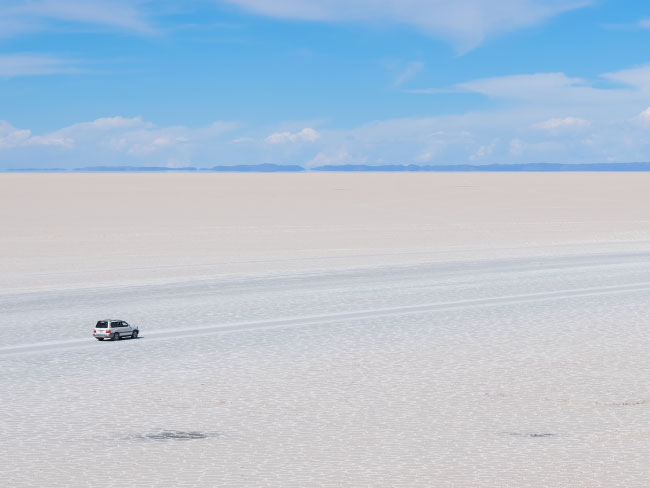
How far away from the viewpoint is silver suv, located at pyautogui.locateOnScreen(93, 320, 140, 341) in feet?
46.4

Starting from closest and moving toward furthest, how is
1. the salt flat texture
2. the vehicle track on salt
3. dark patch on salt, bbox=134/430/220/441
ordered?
1. the salt flat texture
2. dark patch on salt, bbox=134/430/220/441
3. the vehicle track on salt

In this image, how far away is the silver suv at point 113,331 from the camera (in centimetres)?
1414

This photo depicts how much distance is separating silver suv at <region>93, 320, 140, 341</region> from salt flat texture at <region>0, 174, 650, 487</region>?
23 centimetres

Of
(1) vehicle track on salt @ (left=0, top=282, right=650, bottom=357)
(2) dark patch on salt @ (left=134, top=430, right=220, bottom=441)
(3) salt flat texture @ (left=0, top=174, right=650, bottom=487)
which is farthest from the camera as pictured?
(1) vehicle track on salt @ (left=0, top=282, right=650, bottom=357)

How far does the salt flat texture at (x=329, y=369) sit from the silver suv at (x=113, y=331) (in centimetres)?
23

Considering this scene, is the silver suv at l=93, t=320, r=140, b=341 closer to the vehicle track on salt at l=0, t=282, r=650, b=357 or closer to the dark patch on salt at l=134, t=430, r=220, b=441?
the vehicle track on salt at l=0, t=282, r=650, b=357

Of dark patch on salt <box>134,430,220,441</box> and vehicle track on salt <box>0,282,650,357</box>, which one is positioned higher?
vehicle track on salt <box>0,282,650,357</box>

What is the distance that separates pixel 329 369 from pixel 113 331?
3764 mm

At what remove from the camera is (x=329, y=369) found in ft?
39.9

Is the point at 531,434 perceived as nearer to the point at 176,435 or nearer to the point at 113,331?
the point at 176,435

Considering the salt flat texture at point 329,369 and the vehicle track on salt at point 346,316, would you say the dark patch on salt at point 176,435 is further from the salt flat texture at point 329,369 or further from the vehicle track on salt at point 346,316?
the vehicle track on salt at point 346,316

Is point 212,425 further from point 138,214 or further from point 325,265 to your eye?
point 138,214

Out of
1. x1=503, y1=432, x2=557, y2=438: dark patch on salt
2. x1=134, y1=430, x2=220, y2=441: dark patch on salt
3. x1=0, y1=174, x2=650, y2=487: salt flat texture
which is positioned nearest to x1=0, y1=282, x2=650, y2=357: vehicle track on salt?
x1=0, y1=174, x2=650, y2=487: salt flat texture

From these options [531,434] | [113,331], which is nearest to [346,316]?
[113,331]
